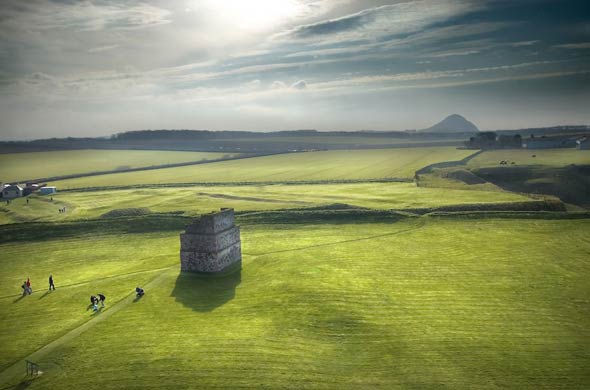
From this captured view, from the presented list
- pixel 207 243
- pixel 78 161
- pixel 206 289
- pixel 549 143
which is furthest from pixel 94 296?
pixel 549 143

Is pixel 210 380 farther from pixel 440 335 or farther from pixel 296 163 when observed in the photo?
pixel 296 163

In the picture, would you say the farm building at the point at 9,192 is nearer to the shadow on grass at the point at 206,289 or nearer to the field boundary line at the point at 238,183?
the field boundary line at the point at 238,183

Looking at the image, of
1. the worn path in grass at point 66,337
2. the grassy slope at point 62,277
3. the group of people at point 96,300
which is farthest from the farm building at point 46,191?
the group of people at point 96,300

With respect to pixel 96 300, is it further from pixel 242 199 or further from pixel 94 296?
pixel 242 199

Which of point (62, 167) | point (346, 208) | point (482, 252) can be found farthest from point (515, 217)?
point (62, 167)

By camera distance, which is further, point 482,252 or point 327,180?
point 327,180

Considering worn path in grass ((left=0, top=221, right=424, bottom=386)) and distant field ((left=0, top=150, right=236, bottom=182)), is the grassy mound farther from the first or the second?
distant field ((left=0, top=150, right=236, bottom=182))
